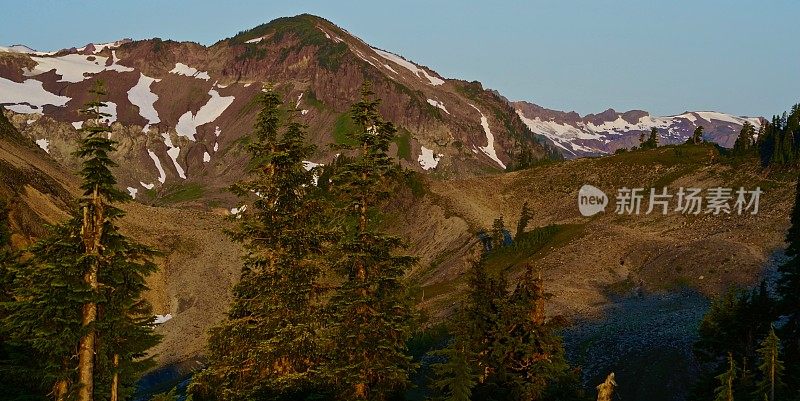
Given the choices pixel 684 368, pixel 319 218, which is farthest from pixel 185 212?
pixel 319 218

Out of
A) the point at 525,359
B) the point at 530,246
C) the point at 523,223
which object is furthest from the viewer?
the point at 523,223

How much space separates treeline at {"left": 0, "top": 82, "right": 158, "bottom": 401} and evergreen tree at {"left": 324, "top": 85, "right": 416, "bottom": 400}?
25.9 ft

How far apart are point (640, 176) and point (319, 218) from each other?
131 m

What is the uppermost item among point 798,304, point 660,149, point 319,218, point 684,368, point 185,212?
point 660,149

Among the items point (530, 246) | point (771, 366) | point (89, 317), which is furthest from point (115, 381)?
point (530, 246)

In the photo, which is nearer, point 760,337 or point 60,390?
point 60,390

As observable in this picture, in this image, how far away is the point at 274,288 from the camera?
28047mm

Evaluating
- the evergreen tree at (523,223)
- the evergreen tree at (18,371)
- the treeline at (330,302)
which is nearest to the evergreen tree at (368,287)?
the treeline at (330,302)

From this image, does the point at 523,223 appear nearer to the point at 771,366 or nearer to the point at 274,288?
the point at 771,366

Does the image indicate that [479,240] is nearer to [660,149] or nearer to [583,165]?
[583,165]

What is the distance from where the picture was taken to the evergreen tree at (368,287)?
26.3 meters

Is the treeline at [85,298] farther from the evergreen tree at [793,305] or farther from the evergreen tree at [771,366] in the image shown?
the evergreen tree at [793,305]

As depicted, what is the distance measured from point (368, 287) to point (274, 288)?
12.6 feet

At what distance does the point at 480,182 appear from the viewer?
16938 cm
